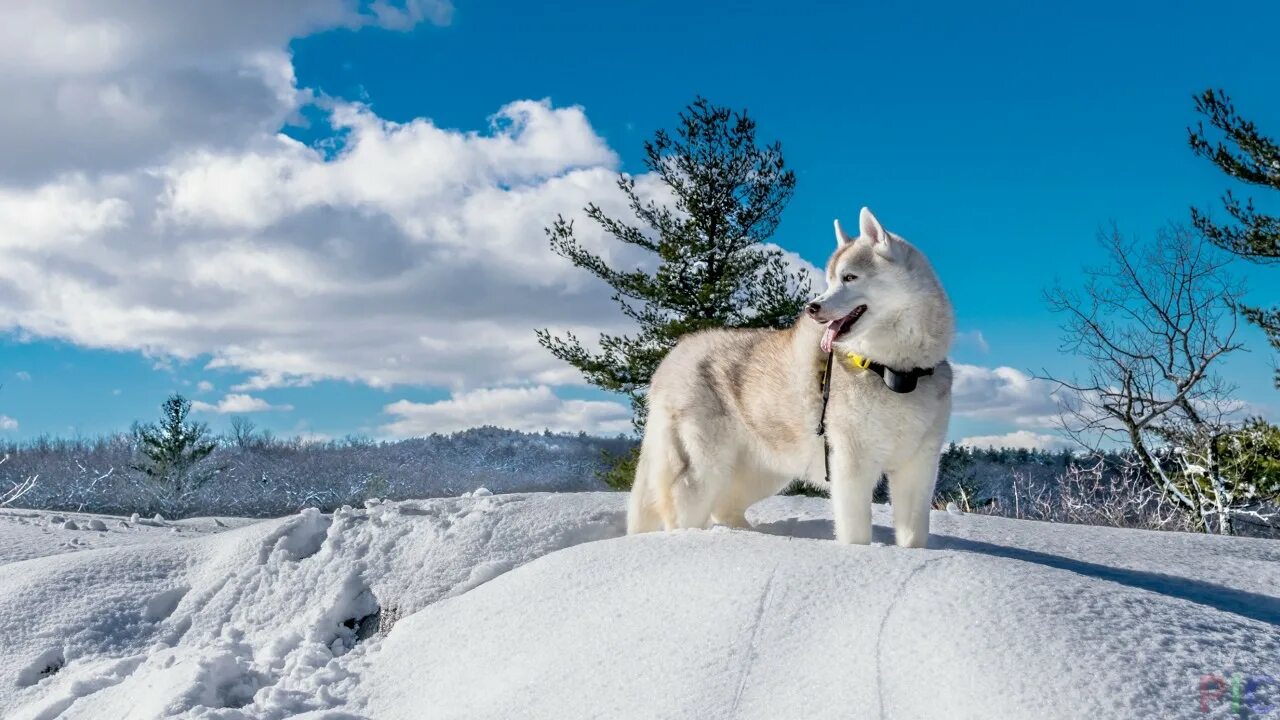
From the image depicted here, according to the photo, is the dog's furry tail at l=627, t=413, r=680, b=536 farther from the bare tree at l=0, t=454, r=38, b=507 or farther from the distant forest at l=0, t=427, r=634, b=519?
the distant forest at l=0, t=427, r=634, b=519

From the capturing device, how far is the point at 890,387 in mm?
4762

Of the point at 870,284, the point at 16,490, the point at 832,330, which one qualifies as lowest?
the point at 16,490

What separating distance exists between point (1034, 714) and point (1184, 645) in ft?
2.68

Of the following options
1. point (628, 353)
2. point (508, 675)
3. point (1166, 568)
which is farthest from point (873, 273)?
point (628, 353)

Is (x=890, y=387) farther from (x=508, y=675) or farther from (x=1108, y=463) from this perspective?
(x=1108, y=463)

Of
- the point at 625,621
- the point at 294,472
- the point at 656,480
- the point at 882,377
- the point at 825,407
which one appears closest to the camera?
the point at 625,621

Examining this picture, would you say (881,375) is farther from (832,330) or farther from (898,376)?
(832,330)

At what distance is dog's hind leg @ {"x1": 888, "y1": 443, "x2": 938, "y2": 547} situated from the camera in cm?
501

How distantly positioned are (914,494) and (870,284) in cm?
121

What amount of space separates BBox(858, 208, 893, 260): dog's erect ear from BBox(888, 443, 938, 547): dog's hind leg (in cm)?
104

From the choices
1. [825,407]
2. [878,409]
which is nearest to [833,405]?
[825,407]

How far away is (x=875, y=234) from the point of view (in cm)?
482

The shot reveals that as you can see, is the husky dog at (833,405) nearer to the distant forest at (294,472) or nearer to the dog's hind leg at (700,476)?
the dog's hind leg at (700,476)

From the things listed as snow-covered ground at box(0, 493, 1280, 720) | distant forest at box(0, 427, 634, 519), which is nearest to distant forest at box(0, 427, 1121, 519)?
distant forest at box(0, 427, 634, 519)
